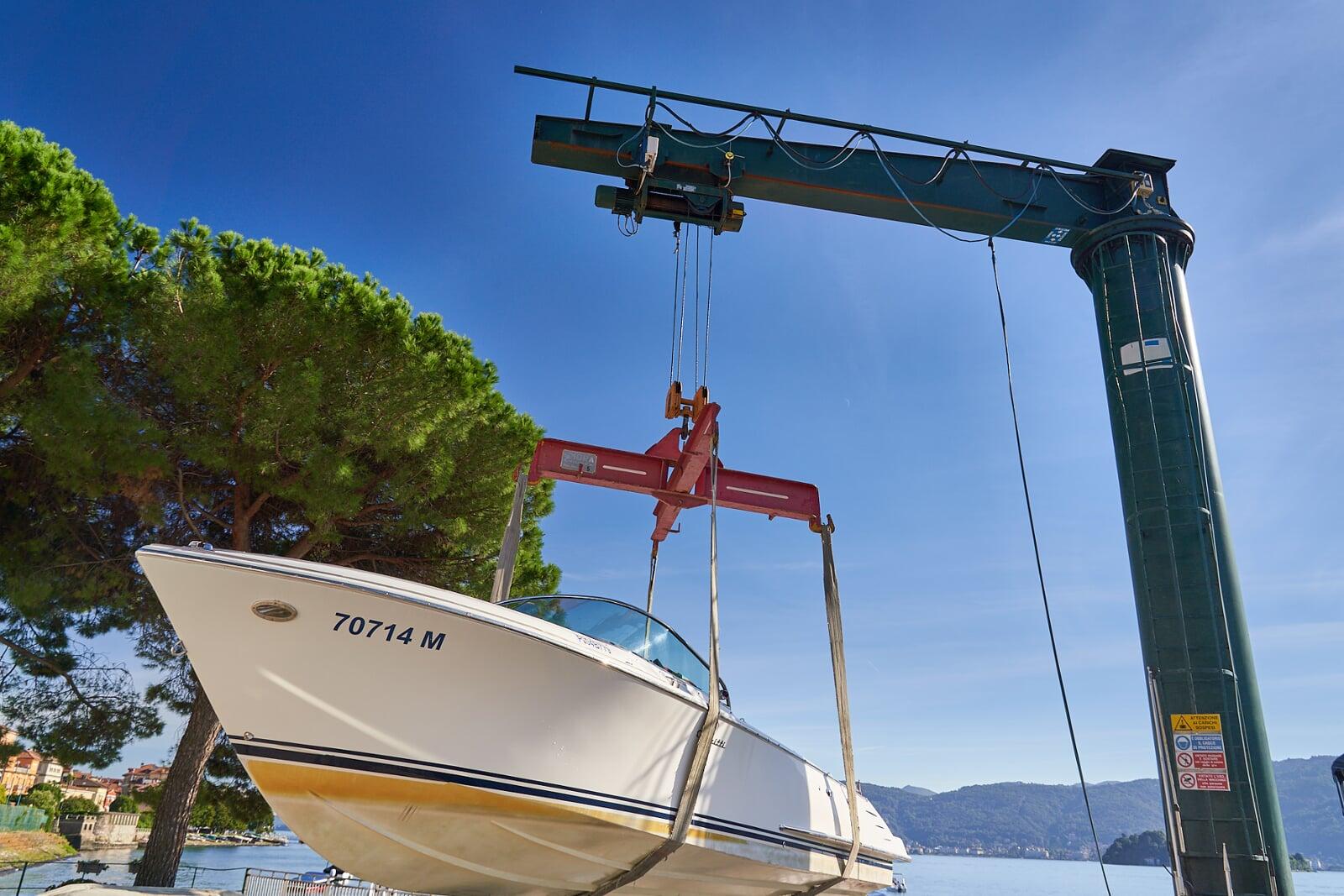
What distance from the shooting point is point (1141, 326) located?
25.5 feet

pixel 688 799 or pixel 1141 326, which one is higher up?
pixel 1141 326

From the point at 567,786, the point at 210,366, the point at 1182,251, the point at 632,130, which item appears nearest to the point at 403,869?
the point at 567,786

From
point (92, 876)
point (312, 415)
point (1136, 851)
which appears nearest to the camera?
point (312, 415)

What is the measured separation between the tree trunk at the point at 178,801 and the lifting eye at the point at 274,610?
7.54 meters

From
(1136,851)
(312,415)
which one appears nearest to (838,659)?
(312,415)

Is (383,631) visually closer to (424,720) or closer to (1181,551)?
(424,720)

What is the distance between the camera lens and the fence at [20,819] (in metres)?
28.6

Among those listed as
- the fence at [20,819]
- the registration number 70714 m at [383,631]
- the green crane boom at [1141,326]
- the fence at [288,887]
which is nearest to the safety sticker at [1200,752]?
the green crane boom at [1141,326]

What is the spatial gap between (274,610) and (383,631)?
1.67 ft

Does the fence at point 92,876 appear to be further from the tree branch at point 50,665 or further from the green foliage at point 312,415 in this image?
the green foliage at point 312,415

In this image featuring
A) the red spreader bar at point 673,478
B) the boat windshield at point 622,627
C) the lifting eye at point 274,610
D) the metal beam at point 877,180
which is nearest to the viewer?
the lifting eye at point 274,610

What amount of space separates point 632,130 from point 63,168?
659 cm

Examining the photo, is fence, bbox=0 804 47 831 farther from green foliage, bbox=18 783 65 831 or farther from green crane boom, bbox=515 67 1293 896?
green crane boom, bbox=515 67 1293 896

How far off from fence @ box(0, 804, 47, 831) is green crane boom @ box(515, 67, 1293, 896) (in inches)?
1345
